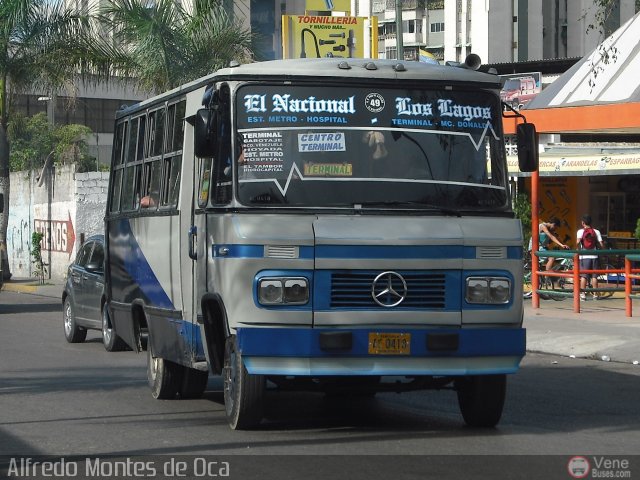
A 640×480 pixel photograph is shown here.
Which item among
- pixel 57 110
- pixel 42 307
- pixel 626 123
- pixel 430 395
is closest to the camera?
pixel 430 395

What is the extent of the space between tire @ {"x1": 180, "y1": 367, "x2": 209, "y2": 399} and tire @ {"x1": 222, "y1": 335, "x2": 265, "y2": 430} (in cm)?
214

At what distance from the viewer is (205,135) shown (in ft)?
32.9

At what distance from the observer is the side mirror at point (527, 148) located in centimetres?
1095

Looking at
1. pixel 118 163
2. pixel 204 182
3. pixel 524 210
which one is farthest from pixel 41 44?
pixel 204 182

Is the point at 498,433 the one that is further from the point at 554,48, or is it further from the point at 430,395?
the point at 554,48

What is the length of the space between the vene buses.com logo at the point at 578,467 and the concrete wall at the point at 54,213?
29.1 m

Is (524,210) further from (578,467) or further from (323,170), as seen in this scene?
(578,467)

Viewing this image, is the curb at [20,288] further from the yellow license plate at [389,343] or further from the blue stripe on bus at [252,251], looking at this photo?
the yellow license plate at [389,343]

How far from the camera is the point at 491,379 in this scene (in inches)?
405

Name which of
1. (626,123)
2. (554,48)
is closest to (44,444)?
(626,123)

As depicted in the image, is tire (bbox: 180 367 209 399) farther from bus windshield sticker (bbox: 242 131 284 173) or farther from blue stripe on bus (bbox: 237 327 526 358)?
bus windshield sticker (bbox: 242 131 284 173)

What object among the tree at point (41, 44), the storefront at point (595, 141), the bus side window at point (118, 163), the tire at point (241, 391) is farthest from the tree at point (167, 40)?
the tire at point (241, 391)

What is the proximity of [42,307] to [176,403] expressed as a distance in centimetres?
1616

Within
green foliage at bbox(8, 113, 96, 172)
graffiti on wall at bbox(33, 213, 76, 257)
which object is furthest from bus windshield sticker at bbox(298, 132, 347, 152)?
green foliage at bbox(8, 113, 96, 172)
